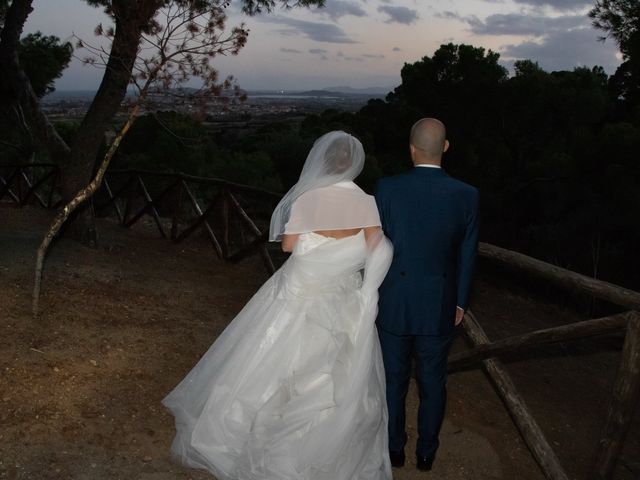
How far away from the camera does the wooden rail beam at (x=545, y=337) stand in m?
2.98

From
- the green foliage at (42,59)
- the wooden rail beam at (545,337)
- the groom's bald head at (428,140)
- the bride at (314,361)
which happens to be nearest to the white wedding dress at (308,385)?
the bride at (314,361)

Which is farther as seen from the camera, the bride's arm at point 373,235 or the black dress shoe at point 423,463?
the black dress shoe at point 423,463

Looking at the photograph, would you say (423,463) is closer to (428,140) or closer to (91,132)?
(428,140)

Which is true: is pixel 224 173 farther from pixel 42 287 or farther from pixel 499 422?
pixel 499 422

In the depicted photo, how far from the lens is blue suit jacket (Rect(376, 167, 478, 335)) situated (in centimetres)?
291

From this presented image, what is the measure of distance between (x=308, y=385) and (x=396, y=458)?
0.86 metres

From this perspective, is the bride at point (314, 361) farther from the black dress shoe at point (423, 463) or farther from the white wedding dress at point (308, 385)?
Result: the black dress shoe at point (423, 463)

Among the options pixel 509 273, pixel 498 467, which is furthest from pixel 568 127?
pixel 498 467

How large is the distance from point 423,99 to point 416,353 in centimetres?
1923

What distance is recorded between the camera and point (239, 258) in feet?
26.7

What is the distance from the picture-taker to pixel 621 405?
294 cm

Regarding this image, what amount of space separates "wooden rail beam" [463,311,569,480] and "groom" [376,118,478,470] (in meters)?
0.93

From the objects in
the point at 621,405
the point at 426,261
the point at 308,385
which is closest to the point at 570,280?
the point at 621,405

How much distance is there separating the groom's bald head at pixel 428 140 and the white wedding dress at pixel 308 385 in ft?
1.53
